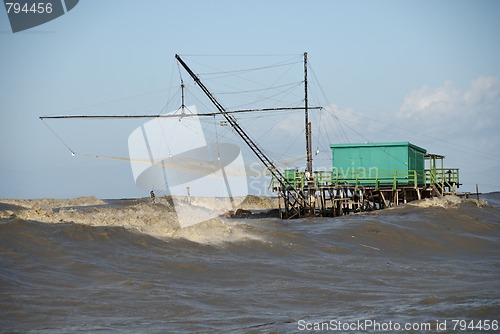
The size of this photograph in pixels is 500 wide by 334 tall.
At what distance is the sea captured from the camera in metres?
8.87

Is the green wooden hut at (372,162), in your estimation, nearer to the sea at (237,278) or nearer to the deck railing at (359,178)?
the deck railing at (359,178)

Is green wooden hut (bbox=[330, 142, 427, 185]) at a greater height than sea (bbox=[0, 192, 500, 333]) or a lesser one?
greater

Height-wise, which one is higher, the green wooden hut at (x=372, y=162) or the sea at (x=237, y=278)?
the green wooden hut at (x=372, y=162)

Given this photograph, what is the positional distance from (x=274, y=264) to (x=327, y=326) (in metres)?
5.75

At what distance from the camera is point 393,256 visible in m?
16.7

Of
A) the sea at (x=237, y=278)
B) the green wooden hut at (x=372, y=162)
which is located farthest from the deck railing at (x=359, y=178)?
the sea at (x=237, y=278)

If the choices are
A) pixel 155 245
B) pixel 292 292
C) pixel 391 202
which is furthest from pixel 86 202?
pixel 292 292

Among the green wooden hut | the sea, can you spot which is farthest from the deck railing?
the sea

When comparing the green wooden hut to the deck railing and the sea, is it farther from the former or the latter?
the sea

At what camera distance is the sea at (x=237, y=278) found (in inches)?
349

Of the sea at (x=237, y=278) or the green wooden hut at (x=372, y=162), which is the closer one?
the sea at (x=237, y=278)

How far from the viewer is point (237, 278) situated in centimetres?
1259

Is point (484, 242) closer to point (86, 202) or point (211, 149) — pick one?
point (211, 149)

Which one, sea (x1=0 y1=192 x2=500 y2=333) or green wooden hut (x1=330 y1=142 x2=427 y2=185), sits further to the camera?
green wooden hut (x1=330 y1=142 x2=427 y2=185)
